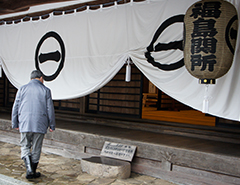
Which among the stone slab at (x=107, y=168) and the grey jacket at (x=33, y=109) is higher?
the grey jacket at (x=33, y=109)

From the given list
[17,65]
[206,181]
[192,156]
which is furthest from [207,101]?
[17,65]

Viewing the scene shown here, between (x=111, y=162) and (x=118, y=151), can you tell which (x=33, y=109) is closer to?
(x=111, y=162)

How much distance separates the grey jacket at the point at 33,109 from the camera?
4434mm

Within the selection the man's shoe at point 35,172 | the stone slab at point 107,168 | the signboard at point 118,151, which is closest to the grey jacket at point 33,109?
the man's shoe at point 35,172

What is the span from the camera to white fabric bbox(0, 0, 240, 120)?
14.7 ft

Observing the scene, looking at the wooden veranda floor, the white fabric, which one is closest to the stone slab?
the white fabric

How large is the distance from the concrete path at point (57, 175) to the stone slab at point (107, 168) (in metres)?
0.08

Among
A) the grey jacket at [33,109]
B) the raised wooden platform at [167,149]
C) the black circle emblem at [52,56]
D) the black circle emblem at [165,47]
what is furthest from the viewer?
the black circle emblem at [52,56]

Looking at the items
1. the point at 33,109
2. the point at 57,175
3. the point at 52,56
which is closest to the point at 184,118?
the point at 52,56

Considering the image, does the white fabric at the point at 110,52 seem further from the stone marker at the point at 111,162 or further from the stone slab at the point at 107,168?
the stone slab at the point at 107,168

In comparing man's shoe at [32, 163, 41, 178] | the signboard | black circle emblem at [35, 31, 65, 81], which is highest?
black circle emblem at [35, 31, 65, 81]

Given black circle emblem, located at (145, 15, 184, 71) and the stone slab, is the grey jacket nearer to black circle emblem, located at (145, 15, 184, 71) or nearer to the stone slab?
the stone slab

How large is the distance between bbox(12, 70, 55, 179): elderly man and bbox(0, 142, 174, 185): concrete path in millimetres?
257

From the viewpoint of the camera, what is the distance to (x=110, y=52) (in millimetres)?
5789
